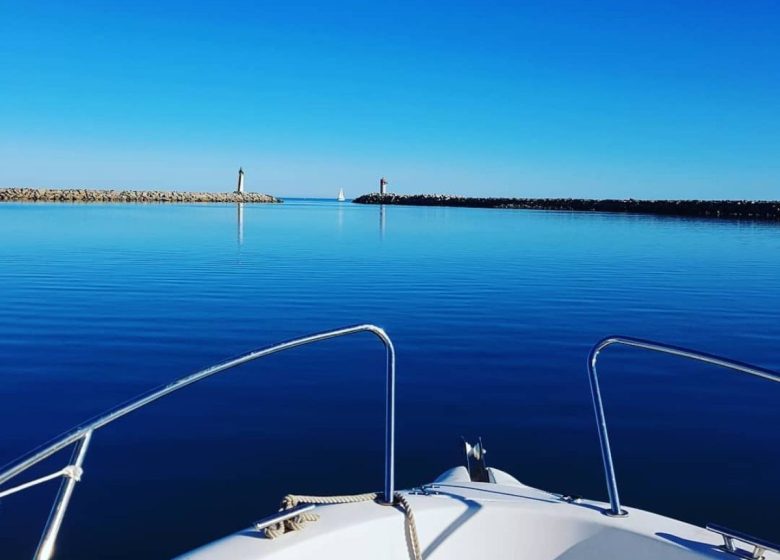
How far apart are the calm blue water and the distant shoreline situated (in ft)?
206

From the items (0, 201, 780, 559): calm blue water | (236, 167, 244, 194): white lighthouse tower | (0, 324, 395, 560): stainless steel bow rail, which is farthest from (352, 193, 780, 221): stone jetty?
(0, 324, 395, 560): stainless steel bow rail

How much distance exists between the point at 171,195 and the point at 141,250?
69632mm

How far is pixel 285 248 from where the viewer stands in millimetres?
23234

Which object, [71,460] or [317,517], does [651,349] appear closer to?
[317,517]

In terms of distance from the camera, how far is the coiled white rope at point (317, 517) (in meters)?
2.45

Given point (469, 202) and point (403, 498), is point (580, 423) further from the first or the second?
point (469, 202)

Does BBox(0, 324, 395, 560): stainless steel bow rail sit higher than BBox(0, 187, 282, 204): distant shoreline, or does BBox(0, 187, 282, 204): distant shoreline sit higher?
BBox(0, 187, 282, 204): distant shoreline

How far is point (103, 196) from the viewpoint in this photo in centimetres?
7619

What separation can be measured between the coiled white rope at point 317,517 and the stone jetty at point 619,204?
65.0 metres

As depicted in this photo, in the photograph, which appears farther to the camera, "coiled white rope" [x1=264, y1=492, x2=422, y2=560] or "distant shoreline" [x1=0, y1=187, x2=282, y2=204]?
"distant shoreline" [x1=0, y1=187, x2=282, y2=204]

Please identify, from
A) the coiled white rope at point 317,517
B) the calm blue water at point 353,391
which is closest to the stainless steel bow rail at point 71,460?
the coiled white rope at point 317,517

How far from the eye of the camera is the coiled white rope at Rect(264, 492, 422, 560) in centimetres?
245

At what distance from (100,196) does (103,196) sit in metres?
0.34

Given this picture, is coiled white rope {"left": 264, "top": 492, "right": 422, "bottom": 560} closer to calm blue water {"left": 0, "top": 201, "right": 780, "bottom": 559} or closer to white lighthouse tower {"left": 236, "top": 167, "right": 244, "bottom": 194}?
calm blue water {"left": 0, "top": 201, "right": 780, "bottom": 559}
